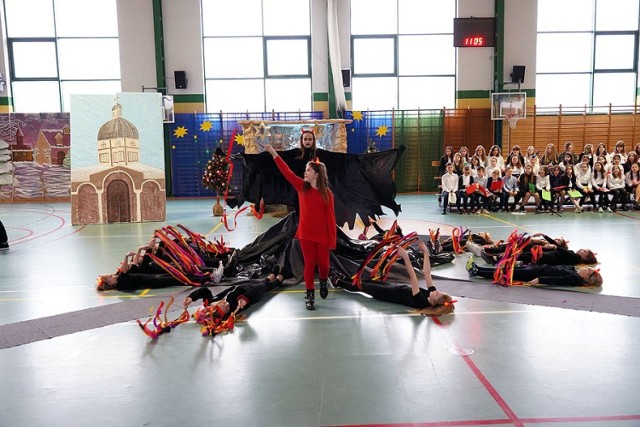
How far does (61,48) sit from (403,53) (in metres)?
10.7

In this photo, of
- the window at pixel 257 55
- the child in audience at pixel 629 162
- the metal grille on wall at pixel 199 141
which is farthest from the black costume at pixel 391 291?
the window at pixel 257 55

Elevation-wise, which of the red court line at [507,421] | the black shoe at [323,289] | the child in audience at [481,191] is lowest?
the red court line at [507,421]

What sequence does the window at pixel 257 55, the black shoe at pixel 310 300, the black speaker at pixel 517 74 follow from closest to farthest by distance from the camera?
the black shoe at pixel 310 300 < the black speaker at pixel 517 74 < the window at pixel 257 55

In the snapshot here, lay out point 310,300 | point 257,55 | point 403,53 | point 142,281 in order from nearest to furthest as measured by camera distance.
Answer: point 310,300 → point 142,281 → point 257,55 → point 403,53

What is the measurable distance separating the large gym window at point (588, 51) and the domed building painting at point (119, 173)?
1210cm

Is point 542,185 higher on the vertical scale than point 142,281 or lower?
higher

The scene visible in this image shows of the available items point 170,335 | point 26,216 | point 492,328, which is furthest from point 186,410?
point 26,216

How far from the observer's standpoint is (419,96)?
57.4 feet

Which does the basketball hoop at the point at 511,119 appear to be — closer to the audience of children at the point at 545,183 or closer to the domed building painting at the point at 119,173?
the audience of children at the point at 545,183

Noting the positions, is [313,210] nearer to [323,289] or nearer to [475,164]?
[323,289]

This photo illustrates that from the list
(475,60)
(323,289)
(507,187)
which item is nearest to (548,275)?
(323,289)

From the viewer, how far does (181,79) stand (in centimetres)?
1667

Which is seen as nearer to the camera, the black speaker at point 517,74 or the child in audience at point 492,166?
the child in audience at point 492,166

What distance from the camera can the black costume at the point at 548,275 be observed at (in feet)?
19.1
